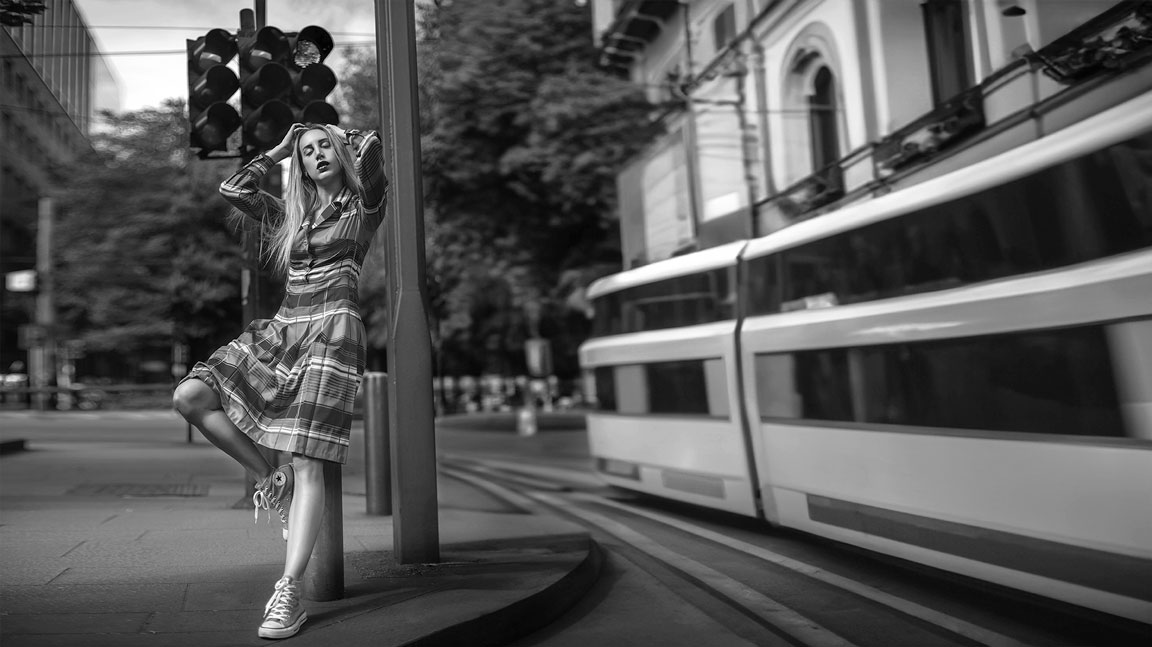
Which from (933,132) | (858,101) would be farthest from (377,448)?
(858,101)

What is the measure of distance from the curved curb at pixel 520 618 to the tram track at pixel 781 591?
0.79 m

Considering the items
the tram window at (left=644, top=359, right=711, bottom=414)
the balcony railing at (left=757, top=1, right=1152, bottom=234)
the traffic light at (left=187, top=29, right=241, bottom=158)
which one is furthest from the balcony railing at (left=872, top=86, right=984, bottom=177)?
the traffic light at (left=187, top=29, right=241, bottom=158)

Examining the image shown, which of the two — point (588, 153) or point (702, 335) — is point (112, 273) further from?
point (702, 335)

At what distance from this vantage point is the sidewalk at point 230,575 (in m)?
3.99

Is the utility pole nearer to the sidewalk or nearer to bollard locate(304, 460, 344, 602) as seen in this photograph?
the sidewalk

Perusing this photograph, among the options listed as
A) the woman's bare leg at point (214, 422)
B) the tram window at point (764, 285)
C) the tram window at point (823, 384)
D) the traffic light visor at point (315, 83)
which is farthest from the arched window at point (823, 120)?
the woman's bare leg at point (214, 422)

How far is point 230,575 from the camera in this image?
5.12 meters

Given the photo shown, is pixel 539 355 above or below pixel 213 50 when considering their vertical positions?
below

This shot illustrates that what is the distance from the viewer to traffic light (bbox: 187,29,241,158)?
6.98 m

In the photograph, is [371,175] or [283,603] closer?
[283,603]

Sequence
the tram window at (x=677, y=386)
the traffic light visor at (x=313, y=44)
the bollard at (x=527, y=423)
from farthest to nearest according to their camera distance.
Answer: the bollard at (x=527, y=423)
the tram window at (x=677, y=386)
the traffic light visor at (x=313, y=44)

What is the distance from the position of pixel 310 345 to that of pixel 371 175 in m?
0.75

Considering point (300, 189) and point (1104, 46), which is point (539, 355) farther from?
point (300, 189)

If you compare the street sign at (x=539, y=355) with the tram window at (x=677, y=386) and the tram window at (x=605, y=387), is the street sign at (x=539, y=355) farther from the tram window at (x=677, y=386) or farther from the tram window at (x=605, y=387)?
the tram window at (x=677, y=386)
